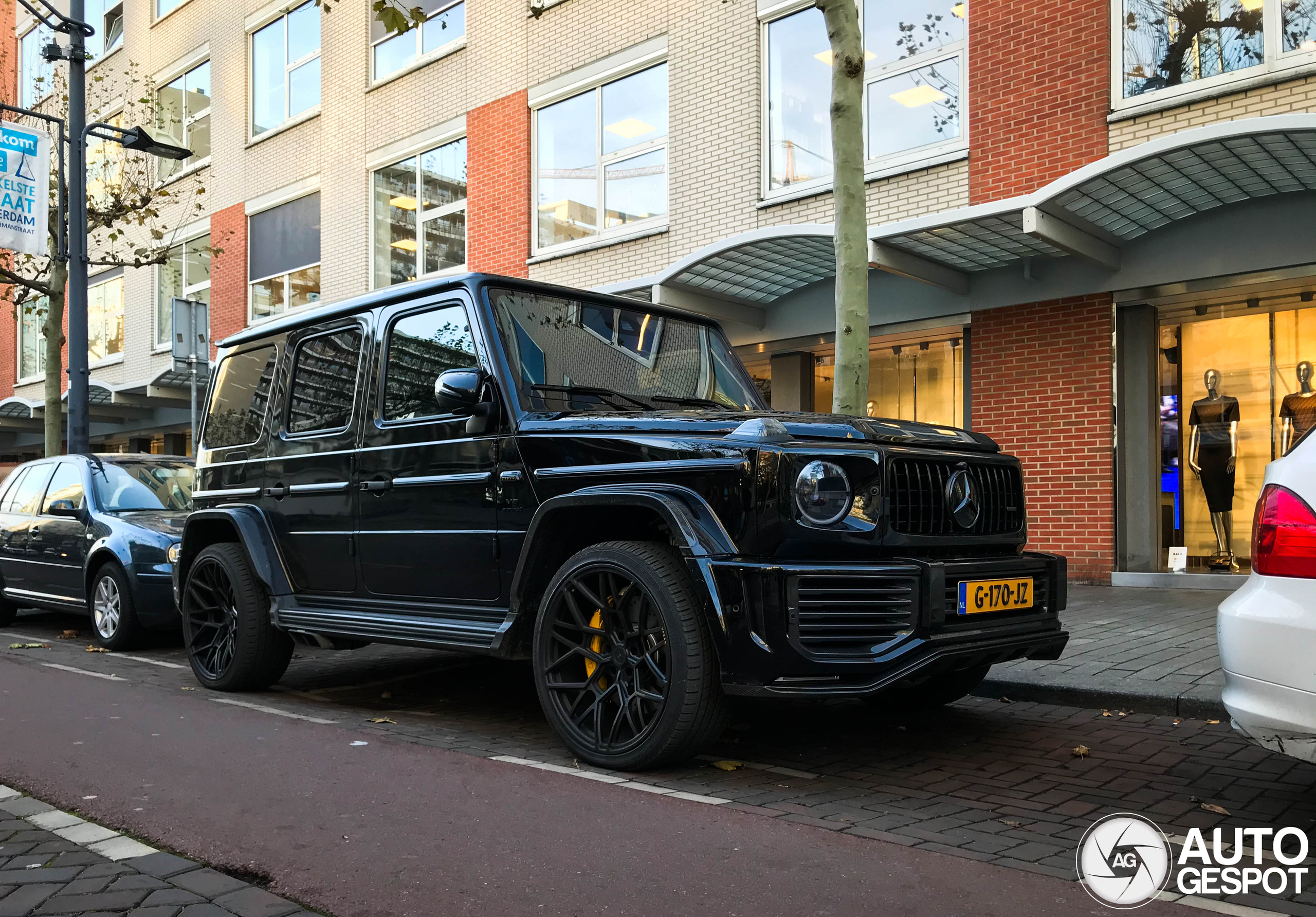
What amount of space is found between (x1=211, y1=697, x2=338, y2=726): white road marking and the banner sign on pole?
883 cm

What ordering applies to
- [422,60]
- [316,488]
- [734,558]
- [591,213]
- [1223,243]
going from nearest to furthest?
[734,558], [316,488], [1223,243], [591,213], [422,60]

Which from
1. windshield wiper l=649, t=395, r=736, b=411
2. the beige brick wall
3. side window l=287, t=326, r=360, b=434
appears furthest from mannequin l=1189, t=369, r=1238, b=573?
side window l=287, t=326, r=360, b=434

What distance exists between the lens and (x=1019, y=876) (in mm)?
3246

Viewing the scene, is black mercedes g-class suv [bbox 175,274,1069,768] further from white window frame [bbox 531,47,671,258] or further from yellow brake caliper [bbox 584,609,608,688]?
white window frame [bbox 531,47,671,258]

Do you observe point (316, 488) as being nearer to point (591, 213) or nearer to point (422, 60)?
point (591, 213)

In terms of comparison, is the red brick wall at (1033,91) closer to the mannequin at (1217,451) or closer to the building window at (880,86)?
the building window at (880,86)

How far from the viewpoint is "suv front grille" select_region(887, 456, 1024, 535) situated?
14.0ft

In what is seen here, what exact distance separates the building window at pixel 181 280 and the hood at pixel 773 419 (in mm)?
20138

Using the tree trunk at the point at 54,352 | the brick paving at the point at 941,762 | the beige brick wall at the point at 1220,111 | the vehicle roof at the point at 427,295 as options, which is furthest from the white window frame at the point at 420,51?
the brick paving at the point at 941,762

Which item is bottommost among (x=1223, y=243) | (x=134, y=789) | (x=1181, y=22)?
(x=134, y=789)

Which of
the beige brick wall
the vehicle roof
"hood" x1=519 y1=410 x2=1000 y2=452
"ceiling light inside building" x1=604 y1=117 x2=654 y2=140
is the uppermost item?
"ceiling light inside building" x1=604 y1=117 x2=654 y2=140

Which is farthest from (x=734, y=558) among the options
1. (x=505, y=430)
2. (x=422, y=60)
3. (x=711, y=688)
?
(x=422, y=60)

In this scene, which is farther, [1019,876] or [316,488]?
[316,488]

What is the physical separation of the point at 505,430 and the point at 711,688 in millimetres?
1519
